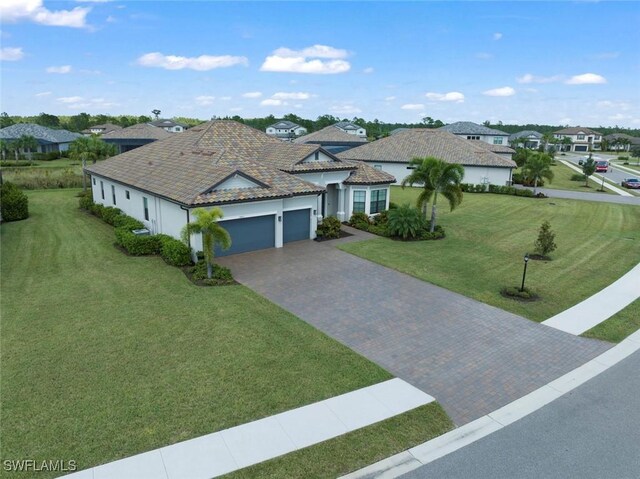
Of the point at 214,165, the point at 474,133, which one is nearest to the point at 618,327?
the point at 214,165

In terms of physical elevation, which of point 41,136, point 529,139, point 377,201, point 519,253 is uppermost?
point 529,139

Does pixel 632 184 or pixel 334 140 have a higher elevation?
pixel 334 140

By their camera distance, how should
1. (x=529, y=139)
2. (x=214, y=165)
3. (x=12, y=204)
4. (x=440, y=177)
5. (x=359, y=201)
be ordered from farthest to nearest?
(x=529, y=139), (x=359, y=201), (x=12, y=204), (x=440, y=177), (x=214, y=165)

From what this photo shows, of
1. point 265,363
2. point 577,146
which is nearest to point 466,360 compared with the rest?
point 265,363

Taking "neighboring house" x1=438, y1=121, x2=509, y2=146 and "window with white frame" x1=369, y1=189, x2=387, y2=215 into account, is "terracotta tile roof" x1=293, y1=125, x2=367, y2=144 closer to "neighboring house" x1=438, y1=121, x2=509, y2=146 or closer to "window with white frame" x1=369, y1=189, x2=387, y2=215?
"window with white frame" x1=369, y1=189, x2=387, y2=215

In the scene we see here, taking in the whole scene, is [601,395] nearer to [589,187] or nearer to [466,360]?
[466,360]

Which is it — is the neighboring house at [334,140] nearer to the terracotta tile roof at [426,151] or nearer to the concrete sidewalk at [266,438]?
the terracotta tile roof at [426,151]

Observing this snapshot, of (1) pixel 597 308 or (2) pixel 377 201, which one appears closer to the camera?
(1) pixel 597 308

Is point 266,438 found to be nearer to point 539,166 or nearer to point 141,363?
point 141,363
